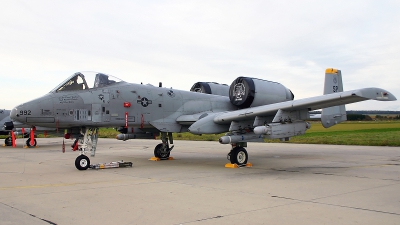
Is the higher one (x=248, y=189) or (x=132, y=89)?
(x=132, y=89)

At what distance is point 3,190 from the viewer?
7.67m

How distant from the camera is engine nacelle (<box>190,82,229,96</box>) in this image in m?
15.5

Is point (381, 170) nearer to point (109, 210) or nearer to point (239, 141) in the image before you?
point (239, 141)

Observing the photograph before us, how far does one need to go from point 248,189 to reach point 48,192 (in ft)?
13.6

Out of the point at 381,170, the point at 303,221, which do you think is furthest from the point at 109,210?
the point at 381,170

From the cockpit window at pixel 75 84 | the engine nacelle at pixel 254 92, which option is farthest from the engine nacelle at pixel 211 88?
the cockpit window at pixel 75 84

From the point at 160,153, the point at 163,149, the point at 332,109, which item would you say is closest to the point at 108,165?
the point at 160,153

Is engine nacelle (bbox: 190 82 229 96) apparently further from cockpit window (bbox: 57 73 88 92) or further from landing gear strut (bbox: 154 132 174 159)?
cockpit window (bbox: 57 73 88 92)

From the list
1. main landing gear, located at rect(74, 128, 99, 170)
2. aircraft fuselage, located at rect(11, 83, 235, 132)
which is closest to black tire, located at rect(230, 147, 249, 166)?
aircraft fuselage, located at rect(11, 83, 235, 132)

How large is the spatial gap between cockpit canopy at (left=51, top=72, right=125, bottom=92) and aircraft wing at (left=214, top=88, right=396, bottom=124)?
3849 mm

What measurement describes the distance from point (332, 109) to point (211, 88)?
522 centimetres

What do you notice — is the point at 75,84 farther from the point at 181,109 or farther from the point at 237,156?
the point at 237,156

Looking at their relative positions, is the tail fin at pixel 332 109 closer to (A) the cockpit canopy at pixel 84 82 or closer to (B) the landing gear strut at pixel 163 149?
(B) the landing gear strut at pixel 163 149

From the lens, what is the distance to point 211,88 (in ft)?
51.0
